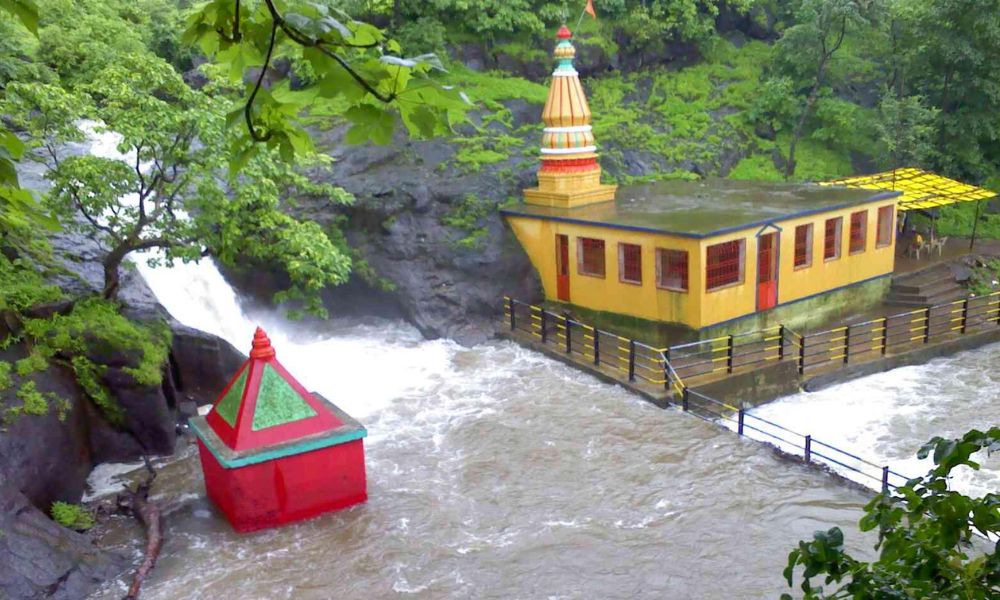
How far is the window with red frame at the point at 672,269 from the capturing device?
17.6 metres

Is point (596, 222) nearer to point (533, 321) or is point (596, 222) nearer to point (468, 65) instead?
point (533, 321)

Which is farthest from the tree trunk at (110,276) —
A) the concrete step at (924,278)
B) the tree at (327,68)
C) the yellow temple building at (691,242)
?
the concrete step at (924,278)

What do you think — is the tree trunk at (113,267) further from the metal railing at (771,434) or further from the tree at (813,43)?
the tree at (813,43)

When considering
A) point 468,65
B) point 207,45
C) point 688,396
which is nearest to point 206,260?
point 688,396

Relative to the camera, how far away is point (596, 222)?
19000 mm

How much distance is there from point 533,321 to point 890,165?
15.0 meters

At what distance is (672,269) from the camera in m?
17.9

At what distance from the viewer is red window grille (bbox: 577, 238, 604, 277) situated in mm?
19266

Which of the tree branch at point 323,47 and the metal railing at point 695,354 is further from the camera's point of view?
the metal railing at point 695,354

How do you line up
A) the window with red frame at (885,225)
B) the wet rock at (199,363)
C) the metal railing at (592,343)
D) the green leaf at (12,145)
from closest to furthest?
1. the green leaf at (12,145)
2. the wet rock at (199,363)
3. the metal railing at (592,343)
4. the window with red frame at (885,225)

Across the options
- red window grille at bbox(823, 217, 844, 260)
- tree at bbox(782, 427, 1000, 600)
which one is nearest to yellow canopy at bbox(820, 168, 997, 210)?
red window grille at bbox(823, 217, 844, 260)

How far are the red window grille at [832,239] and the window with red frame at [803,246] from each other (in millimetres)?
629

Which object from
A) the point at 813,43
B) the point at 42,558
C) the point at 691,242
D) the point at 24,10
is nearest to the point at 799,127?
the point at 813,43

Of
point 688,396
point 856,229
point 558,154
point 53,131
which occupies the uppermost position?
point 53,131
